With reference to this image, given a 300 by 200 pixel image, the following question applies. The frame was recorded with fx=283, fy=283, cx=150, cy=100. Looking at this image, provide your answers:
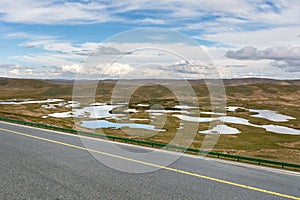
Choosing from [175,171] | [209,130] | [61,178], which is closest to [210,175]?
[175,171]

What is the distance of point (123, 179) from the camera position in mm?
10633

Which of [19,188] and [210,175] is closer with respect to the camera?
[19,188]

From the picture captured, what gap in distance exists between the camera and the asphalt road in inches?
355

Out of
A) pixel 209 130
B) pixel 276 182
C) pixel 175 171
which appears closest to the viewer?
pixel 276 182

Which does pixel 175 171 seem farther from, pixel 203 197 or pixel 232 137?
pixel 232 137

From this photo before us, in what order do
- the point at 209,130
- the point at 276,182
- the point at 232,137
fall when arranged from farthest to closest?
the point at 209,130 < the point at 232,137 < the point at 276,182

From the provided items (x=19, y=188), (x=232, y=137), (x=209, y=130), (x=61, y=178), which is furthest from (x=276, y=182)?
(x=209, y=130)

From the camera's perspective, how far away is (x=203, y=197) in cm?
890

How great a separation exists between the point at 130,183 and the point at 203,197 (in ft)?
8.83

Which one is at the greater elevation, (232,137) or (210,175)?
(210,175)

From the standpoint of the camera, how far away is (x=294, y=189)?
10.6m

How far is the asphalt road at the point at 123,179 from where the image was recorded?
902cm

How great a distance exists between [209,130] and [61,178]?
62.0 m

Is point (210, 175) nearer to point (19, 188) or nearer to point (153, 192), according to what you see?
point (153, 192)
